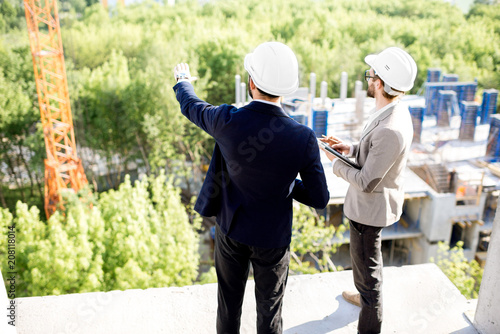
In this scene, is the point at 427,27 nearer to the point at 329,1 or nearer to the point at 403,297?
the point at 329,1

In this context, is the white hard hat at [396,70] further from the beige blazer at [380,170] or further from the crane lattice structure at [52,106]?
the crane lattice structure at [52,106]

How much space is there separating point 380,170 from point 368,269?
0.71 m

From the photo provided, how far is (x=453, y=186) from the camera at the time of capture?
1789cm

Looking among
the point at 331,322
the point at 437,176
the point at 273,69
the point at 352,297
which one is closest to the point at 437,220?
the point at 437,176

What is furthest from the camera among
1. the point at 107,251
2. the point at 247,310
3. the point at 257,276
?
the point at 107,251

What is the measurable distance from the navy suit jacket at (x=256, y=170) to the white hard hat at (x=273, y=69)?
0.32 ft

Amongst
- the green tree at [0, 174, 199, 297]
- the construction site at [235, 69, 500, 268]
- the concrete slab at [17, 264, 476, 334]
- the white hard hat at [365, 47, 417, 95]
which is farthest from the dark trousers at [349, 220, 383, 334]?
the construction site at [235, 69, 500, 268]

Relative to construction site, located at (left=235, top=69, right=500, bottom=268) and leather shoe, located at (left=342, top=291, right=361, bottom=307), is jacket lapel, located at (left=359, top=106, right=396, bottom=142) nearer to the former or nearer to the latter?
leather shoe, located at (left=342, top=291, right=361, bottom=307)

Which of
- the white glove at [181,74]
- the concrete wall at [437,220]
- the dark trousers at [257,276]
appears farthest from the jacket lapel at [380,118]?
the concrete wall at [437,220]

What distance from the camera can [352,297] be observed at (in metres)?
3.42

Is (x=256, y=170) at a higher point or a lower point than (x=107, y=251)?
higher

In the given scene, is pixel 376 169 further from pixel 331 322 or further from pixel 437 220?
pixel 437 220

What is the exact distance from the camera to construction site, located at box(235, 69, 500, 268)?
17.2 meters

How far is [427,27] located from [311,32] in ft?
35.8
